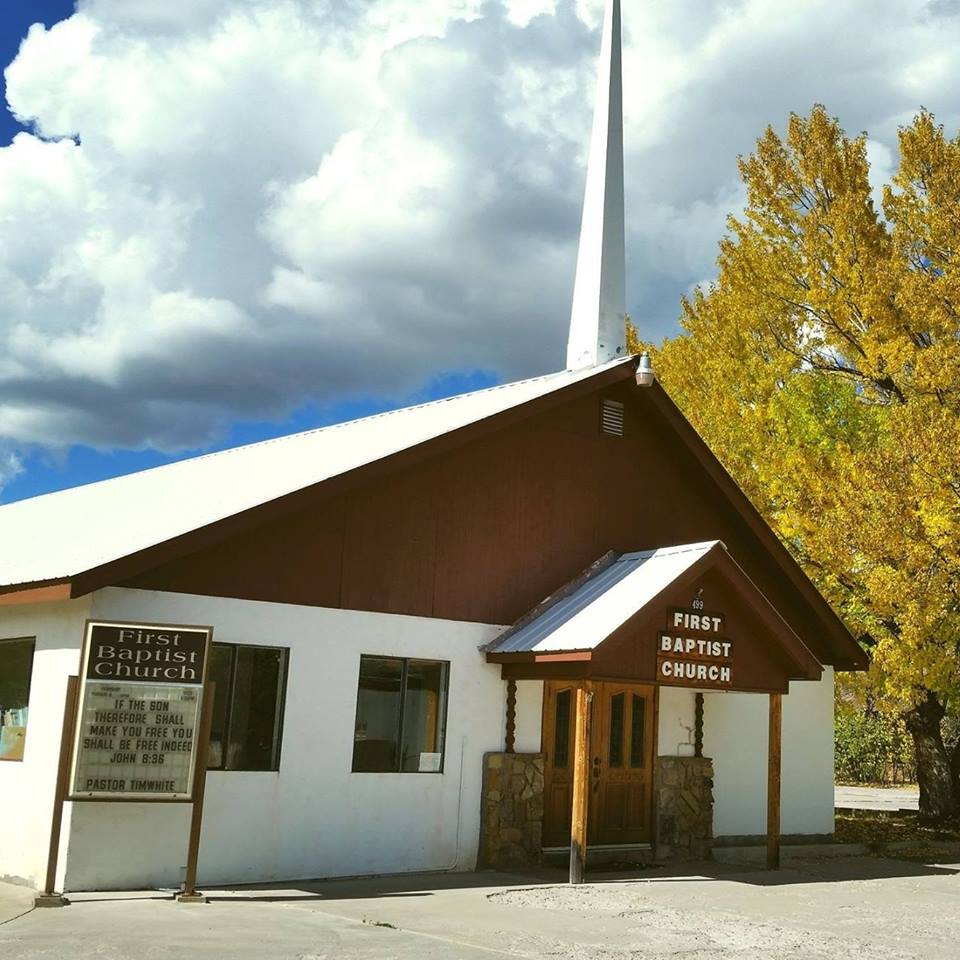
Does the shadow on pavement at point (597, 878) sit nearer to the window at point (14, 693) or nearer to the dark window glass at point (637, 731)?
the dark window glass at point (637, 731)

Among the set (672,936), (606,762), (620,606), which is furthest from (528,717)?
(672,936)

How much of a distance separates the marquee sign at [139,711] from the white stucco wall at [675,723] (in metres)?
7.61

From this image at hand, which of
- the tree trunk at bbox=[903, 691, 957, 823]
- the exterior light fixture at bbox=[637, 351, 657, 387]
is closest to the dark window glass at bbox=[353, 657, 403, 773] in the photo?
the exterior light fixture at bbox=[637, 351, 657, 387]

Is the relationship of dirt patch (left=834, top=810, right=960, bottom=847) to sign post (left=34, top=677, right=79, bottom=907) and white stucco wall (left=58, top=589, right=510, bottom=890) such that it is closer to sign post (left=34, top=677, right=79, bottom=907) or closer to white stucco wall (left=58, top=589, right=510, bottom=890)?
white stucco wall (left=58, top=589, right=510, bottom=890)

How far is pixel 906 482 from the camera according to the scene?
1769 cm

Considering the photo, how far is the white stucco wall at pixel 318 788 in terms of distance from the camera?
12.5 metres

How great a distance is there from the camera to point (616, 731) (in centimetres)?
1662

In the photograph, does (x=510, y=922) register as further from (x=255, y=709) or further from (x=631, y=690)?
(x=631, y=690)

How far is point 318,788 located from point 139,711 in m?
2.91

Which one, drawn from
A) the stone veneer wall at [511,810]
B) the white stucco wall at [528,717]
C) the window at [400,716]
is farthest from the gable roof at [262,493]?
the stone veneer wall at [511,810]

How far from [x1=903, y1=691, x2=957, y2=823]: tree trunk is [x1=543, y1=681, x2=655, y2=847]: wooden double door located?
7.82 meters

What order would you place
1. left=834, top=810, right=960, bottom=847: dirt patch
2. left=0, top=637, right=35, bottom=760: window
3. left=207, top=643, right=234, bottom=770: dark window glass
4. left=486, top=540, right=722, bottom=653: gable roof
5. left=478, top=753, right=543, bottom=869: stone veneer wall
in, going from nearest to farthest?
left=207, top=643, right=234, bottom=770: dark window glass → left=0, top=637, right=35, bottom=760: window → left=486, top=540, right=722, bottom=653: gable roof → left=478, top=753, right=543, bottom=869: stone veneer wall → left=834, top=810, right=960, bottom=847: dirt patch

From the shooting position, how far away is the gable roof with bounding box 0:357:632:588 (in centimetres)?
1341

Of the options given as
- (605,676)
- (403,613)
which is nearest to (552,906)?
(605,676)
